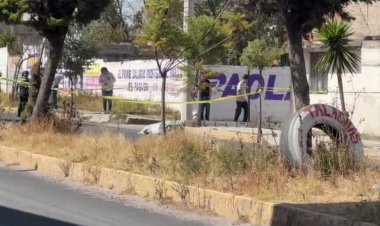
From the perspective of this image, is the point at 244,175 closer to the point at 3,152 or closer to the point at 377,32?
the point at 3,152

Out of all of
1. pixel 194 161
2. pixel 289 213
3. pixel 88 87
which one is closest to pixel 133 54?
pixel 88 87

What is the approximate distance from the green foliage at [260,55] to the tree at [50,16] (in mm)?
12639

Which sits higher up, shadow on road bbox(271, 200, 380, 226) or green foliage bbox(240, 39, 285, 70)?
green foliage bbox(240, 39, 285, 70)

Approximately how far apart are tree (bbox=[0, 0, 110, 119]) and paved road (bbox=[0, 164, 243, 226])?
3.99m

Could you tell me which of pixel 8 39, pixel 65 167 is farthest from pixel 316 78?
pixel 8 39

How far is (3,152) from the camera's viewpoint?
13.2 m

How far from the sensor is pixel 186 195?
875 centimetres

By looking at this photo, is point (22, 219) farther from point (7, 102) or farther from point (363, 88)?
point (7, 102)

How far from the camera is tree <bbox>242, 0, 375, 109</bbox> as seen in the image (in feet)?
31.0

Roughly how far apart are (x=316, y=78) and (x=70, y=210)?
53.4 feet

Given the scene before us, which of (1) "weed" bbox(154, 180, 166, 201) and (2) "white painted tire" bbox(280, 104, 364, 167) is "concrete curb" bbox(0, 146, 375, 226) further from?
(2) "white painted tire" bbox(280, 104, 364, 167)

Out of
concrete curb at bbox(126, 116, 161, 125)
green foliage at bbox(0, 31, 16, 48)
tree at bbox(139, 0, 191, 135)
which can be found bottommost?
concrete curb at bbox(126, 116, 161, 125)

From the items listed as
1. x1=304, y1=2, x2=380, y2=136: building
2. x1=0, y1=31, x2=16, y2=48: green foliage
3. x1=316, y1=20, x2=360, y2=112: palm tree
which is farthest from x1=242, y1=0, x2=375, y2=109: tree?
x1=0, y1=31, x2=16, y2=48: green foliage

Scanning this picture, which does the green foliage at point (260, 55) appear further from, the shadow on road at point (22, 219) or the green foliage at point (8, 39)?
the shadow on road at point (22, 219)
